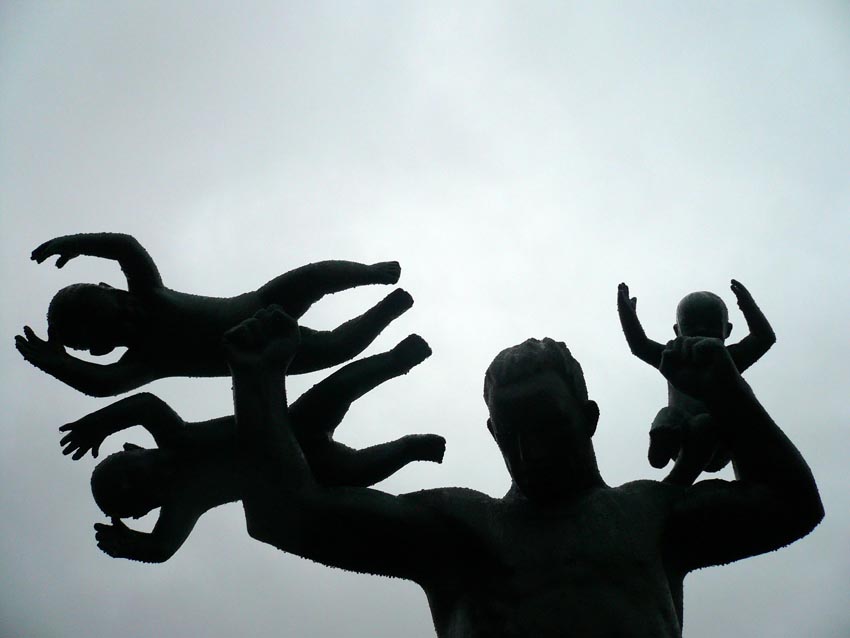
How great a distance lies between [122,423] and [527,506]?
2.16 metres

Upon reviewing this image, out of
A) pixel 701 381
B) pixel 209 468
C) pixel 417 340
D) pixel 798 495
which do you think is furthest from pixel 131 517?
pixel 798 495

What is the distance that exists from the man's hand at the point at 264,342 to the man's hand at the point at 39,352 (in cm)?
97

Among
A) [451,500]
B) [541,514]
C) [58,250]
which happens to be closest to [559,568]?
[541,514]

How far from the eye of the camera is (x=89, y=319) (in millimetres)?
4199

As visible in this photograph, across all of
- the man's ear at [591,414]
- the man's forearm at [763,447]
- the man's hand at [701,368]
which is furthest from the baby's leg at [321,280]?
the man's forearm at [763,447]

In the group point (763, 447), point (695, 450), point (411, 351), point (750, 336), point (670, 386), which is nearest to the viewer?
point (763, 447)

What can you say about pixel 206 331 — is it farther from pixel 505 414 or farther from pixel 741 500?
pixel 741 500

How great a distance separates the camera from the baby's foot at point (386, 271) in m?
4.34

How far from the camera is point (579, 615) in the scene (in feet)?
12.2

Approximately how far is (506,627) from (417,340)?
1523 millimetres

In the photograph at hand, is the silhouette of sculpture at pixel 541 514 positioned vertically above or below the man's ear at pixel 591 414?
below

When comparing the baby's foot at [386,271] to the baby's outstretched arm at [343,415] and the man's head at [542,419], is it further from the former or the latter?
the man's head at [542,419]

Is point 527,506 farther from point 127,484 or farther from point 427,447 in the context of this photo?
point 127,484

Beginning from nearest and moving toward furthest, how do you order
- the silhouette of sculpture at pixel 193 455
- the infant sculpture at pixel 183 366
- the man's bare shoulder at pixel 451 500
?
the silhouette of sculpture at pixel 193 455, the infant sculpture at pixel 183 366, the man's bare shoulder at pixel 451 500
